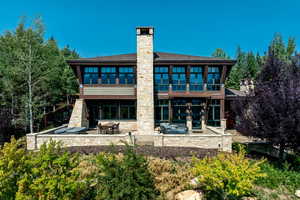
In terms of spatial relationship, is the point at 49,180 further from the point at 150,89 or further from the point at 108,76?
the point at 108,76

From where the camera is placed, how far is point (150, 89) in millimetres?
13484

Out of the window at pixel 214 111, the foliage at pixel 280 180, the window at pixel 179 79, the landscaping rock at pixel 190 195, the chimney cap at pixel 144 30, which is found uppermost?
the chimney cap at pixel 144 30

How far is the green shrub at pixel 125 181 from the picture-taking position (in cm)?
379

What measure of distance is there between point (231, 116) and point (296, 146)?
1038cm

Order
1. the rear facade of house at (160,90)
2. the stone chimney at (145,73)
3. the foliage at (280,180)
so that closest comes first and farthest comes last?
the foliage at (280,180)
the stone chimney at (145,73)
the rear facade of house at (160,90)

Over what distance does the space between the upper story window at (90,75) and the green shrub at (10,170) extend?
11.8 meters

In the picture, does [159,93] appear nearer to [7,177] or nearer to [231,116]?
[231,116]

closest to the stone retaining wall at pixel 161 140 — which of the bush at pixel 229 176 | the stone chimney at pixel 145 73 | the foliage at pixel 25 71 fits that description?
the foliage at pixel 25 71

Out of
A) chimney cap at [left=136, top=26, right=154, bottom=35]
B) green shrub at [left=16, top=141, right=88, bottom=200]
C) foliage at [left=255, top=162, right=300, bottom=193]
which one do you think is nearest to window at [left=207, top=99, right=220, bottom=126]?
foliage at [left=255, top=162, right=300, bottom=193]

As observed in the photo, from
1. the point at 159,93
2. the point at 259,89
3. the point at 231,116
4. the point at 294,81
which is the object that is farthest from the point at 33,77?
the point at 231,116

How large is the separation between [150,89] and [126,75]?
3.40 m

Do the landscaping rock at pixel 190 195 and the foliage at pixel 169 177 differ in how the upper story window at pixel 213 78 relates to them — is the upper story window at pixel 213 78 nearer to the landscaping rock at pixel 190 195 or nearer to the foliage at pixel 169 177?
the foliage at pixel 169 177

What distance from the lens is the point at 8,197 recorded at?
3.52m

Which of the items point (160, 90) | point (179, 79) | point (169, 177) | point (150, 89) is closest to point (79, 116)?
point (150, 89)
